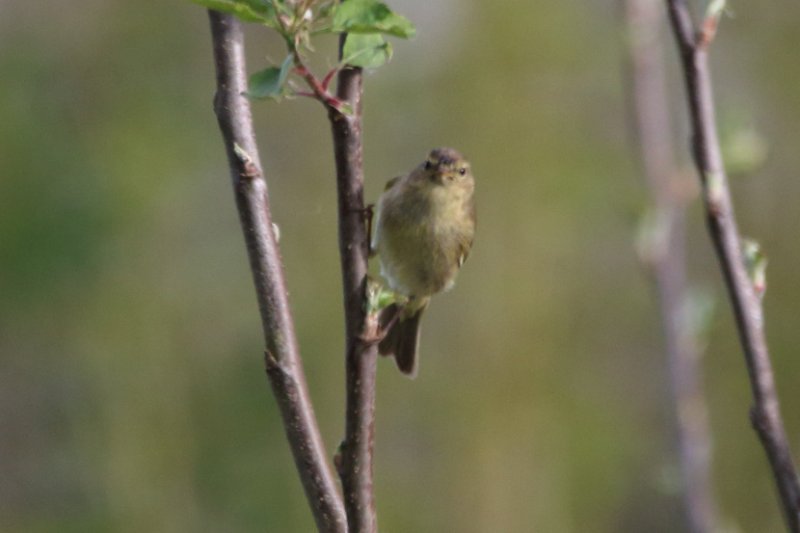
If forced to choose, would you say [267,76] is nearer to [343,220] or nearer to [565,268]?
[343,220]

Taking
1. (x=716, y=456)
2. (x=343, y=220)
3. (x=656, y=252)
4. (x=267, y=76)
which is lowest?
(x=716, y=456)

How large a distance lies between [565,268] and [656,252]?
4.25 metres

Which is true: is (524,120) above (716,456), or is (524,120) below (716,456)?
above

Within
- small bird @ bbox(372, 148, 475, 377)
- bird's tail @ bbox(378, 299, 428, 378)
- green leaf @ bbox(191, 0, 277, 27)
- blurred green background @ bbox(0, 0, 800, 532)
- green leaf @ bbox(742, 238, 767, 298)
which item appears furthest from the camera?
blurred green background @ bbox(0, 0, 800, 532)

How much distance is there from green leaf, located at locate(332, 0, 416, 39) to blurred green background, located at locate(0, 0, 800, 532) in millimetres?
1951

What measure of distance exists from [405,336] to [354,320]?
66.2 inches

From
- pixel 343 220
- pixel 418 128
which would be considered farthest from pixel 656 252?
pixel 418 128

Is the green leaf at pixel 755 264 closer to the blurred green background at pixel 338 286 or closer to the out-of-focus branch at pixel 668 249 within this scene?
the out-of-focus branch at pixel 668 249

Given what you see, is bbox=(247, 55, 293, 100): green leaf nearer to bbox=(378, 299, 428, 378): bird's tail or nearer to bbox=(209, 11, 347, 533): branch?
bbox=(209, 11, 347, 533): branch

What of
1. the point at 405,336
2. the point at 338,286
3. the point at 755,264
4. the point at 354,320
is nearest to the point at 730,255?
the point at 755,264

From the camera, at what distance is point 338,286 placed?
5.93 m

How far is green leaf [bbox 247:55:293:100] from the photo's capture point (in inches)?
51.0

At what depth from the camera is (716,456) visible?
6.96 meters

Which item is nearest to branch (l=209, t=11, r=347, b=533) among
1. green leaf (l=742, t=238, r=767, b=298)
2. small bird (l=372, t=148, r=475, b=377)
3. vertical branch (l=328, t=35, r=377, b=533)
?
vertical branch (l=328, t=35, r=377, b=533)
